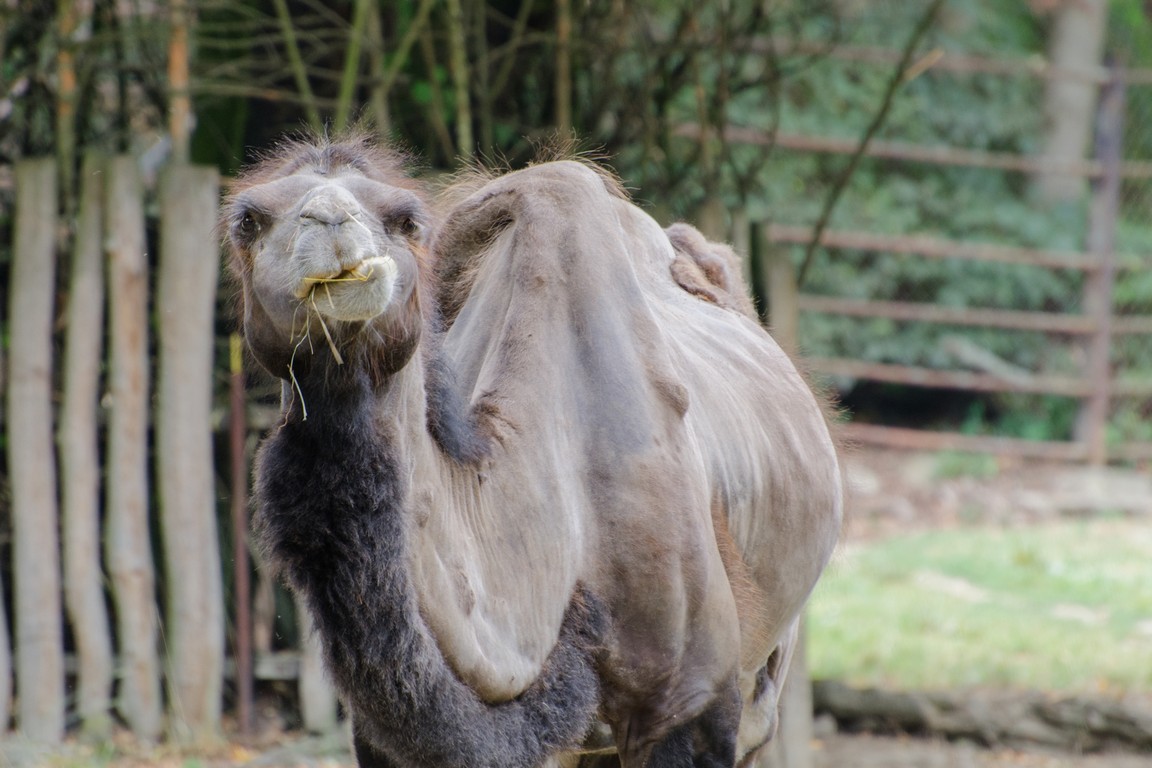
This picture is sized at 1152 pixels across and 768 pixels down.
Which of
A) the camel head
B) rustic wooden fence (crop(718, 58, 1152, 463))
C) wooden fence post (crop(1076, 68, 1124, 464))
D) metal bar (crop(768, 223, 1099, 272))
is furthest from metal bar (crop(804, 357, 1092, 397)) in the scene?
the camel head

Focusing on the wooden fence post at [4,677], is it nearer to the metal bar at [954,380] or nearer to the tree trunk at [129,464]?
the tree trunk at [129,464]

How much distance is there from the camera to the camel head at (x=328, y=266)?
2688 mm

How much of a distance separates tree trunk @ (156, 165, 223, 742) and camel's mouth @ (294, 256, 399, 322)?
3585 mm

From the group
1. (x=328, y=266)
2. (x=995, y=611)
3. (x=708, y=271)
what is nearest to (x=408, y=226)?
(x=328, y=266)

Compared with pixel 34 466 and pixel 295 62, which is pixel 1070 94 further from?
pixel 34 466

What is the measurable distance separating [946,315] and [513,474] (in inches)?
396

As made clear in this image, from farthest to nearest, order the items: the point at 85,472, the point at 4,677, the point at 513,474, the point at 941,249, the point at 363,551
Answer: the point at 941,249 < the point at 85,472 < the point at 4,677 < the point at 513,474 < the point at 363,551

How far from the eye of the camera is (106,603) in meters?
6.32

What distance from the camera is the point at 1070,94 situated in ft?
48.5

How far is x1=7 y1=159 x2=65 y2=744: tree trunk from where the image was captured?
19.5 feet

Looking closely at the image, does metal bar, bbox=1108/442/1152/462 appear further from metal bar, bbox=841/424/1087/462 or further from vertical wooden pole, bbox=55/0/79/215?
vertical wooden pole, bbox=55/0/79/215

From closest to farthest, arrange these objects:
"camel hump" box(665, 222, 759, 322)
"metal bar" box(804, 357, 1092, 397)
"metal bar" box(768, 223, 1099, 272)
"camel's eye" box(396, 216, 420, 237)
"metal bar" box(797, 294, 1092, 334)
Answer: "camel's eye" box(396, 216, 420, 237) → "camel hump" box(665, 222, 759, 322) → "metal bar" box(768, 223, 1099, 272) → "metal bar" box(797, 294, 1092, 334) → "metal bar" box(804, 357, 1092, 397)

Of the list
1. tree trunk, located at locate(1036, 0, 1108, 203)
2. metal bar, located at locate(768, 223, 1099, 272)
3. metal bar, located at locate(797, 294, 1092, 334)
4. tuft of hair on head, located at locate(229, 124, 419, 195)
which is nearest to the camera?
tuft of hair on head, located at locate(229, 124, 419, 195)

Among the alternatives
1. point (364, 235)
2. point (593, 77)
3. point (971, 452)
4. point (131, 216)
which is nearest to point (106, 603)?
point (131, 216)
